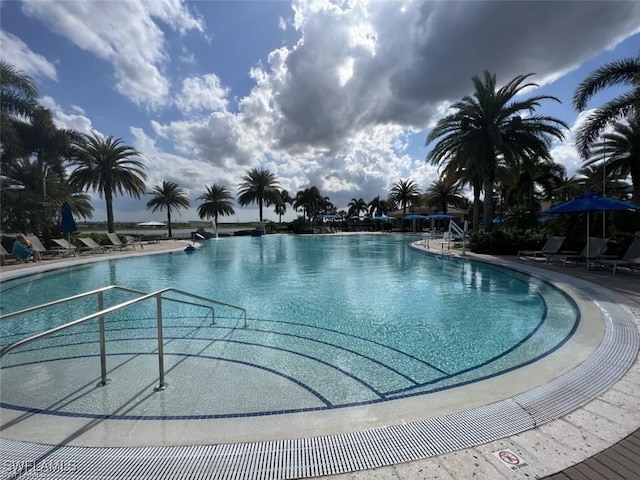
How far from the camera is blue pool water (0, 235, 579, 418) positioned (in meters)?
3.72

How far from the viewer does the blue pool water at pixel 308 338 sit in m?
3.72

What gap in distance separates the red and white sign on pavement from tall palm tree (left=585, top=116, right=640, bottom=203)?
61.9 ft

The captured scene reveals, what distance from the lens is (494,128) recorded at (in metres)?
16.6

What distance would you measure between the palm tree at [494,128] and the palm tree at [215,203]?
34501 mm

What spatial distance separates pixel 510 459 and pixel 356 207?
245 feet

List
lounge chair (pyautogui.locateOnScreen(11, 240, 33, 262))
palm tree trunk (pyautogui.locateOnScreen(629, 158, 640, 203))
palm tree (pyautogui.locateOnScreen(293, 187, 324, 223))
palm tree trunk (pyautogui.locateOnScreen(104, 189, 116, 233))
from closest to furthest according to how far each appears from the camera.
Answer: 1. lounge chair (pyautogui.locateOnScreen(11, 240, 33, 262))
2. palm tree trunk (pyautogui.locateOnScreen(629, 158, 640, 203))
3. palm tree trunk (pyautogui.locateOnScreen(104, 189, 116, 233))
4. palm tree (pyautogui.locateOnScreen(293, 187, 324, 223))

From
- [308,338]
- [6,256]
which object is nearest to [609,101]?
[308,338]

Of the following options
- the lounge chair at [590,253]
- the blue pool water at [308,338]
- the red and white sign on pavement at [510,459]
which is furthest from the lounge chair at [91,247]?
the lounge chair at [590,253]

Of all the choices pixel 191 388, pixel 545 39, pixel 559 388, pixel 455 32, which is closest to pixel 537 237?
pixel 545 39

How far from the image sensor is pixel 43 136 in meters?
20.6

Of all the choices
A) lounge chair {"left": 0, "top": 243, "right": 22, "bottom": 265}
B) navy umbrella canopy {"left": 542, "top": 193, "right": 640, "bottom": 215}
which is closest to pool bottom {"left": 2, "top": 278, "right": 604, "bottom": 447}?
navy umbrella canopy {"left": 542, "top": 193, "right": 640, "bottom": 215}

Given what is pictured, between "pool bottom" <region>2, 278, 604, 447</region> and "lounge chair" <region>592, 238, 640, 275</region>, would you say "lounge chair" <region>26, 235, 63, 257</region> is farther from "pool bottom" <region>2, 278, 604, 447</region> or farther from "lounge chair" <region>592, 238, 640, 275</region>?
"lounge chair" <region>592, 238, 640, 275</region>

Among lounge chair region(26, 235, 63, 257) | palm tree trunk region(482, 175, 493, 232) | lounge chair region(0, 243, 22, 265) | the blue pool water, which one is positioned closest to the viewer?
the blue pool water

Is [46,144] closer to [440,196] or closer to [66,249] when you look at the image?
[66,249]
